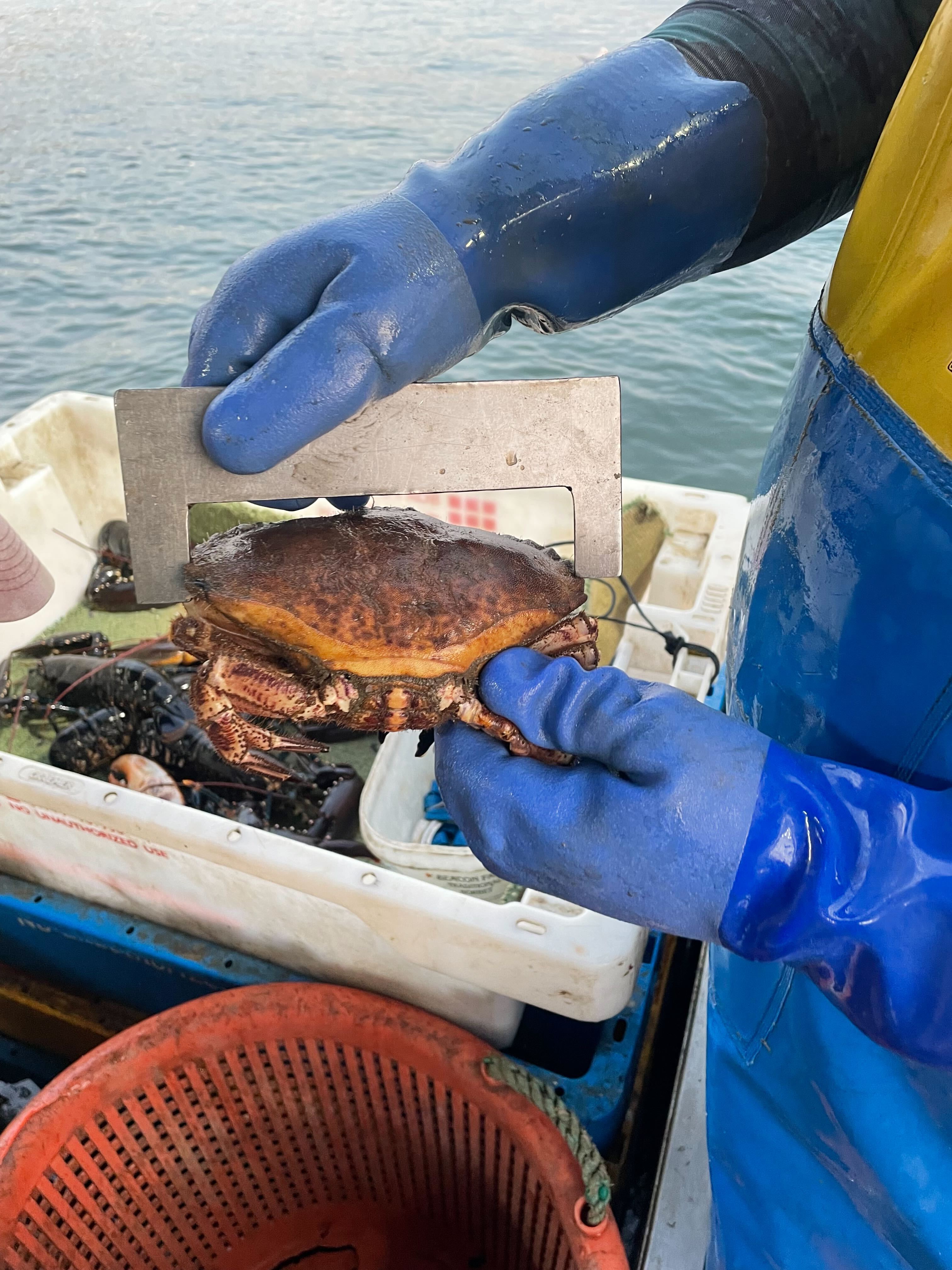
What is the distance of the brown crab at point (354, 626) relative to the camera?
5.44ft

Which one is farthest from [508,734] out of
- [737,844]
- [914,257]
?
[914,257]

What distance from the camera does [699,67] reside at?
1.84 metres

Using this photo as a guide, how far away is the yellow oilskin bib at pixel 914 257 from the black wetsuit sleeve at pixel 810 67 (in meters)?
0.60

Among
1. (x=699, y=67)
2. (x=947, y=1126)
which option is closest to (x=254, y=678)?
(x=947, y=1126)

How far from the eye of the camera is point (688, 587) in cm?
A: 379

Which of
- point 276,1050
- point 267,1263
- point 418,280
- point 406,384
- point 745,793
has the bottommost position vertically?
point 267,1263

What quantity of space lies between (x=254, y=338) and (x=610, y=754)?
1.15m

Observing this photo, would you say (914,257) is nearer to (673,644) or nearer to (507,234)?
(507,234)

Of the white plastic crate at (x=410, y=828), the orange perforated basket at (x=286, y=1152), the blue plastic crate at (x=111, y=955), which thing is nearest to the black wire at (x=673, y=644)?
the white plastic crate at (x=410, y=828)

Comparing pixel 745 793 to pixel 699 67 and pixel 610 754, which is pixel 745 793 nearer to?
pixel 610 754

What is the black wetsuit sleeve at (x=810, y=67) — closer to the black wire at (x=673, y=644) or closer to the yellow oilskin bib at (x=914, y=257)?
the yellow oilskin bib at (x=914, y=257)

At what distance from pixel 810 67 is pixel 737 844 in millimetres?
1746

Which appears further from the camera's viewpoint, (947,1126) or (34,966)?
(34,966)

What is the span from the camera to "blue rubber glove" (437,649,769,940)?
1305 mm
